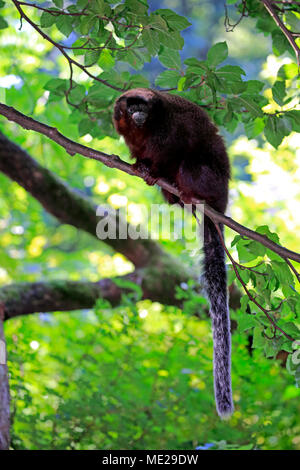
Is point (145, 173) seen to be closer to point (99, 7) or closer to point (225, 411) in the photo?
point (99, 7)

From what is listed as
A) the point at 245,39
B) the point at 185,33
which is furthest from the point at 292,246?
the point at 245,39

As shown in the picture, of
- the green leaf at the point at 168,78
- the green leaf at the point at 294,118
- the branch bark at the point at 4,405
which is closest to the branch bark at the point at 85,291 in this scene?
the branch bark at the point at 4,405

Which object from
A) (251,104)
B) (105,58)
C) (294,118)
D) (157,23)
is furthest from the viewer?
(105,58)

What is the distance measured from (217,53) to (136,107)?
602 millimetres

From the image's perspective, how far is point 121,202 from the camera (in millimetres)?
3912

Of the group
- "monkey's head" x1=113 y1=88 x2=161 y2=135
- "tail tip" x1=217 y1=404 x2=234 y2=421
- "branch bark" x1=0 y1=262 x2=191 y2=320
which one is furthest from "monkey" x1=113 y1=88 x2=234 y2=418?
"branch bark" x1=0 y1=262 x2=191 y2=320

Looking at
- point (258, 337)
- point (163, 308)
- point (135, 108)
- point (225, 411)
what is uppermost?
point (135, 108)

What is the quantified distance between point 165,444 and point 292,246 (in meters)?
1.49

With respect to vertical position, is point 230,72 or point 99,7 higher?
point 99,7

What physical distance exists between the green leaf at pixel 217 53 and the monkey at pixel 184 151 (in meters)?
0.55

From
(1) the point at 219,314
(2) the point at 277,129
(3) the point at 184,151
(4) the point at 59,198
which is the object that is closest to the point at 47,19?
(3) the point at 184,151

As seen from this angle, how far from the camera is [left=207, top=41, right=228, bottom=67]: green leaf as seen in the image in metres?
1.65

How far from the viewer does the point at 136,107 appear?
7.17 feet

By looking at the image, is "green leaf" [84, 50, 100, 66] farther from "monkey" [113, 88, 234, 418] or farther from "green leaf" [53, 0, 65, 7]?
"monkey" [113, 88, 234, 418]
